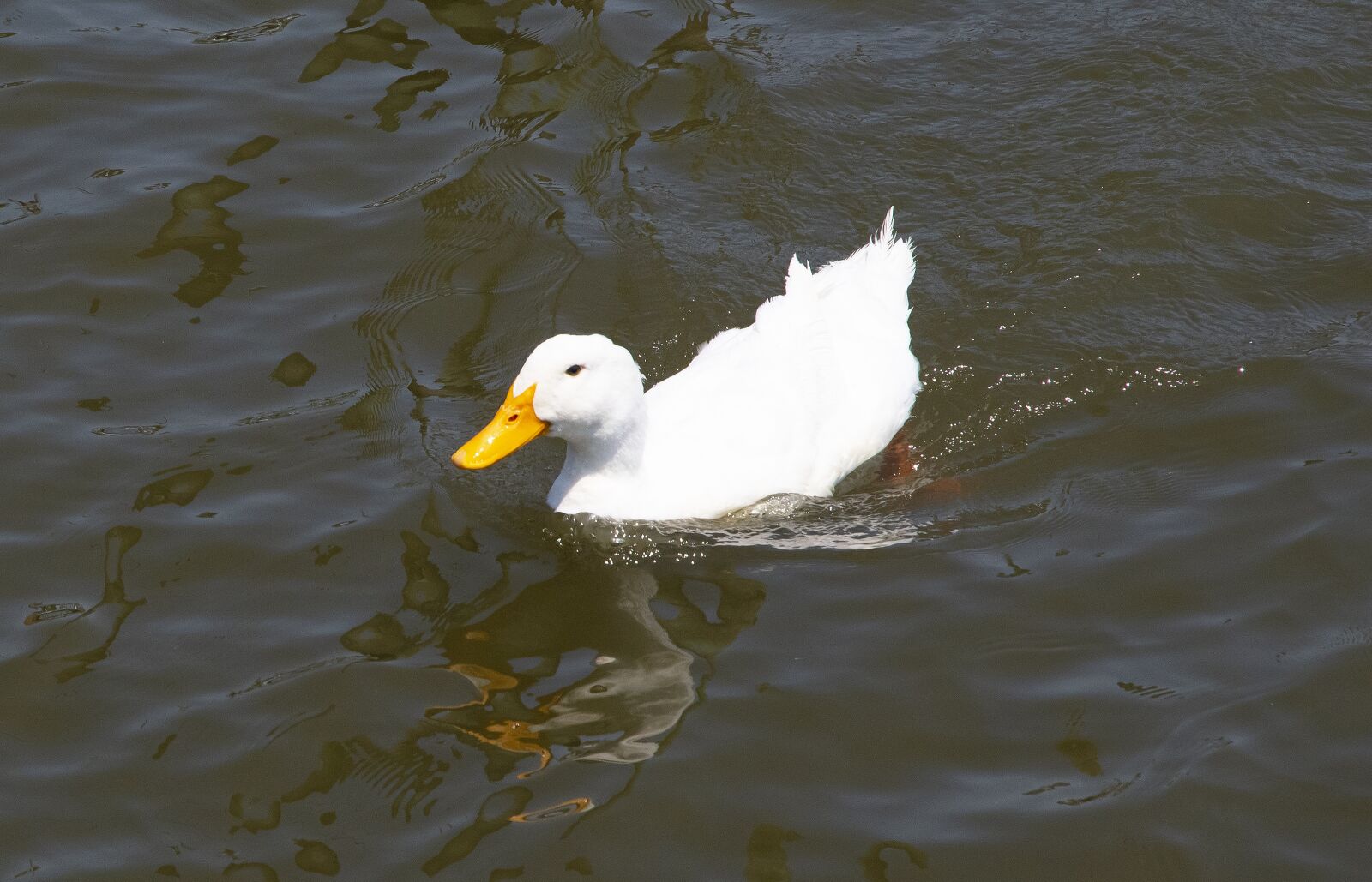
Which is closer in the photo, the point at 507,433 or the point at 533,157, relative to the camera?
the point at 507,433

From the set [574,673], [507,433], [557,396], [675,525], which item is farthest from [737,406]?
[574,673]

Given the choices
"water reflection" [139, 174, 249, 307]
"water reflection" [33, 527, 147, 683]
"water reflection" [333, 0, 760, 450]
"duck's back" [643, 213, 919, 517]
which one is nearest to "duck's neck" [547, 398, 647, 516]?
"duck's back" [643, 213, 919, 517]

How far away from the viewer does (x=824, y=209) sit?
322 inches

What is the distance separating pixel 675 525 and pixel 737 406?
0.62 metres

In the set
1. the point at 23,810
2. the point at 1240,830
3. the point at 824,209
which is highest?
the point at 824,209

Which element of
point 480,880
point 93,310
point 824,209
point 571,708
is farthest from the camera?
point 824,209

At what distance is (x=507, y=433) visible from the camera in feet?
18.4

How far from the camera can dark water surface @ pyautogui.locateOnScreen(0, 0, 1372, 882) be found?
15.2 ft

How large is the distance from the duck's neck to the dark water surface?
189 mm

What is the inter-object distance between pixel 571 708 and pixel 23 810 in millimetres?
1870

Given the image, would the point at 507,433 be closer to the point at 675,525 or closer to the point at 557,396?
the point at 557,396

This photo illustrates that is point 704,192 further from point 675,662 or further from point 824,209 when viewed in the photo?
point 675,662

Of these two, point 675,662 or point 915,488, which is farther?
point 915,488

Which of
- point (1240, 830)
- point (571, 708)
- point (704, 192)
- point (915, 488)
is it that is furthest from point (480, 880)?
point (704, 192)
